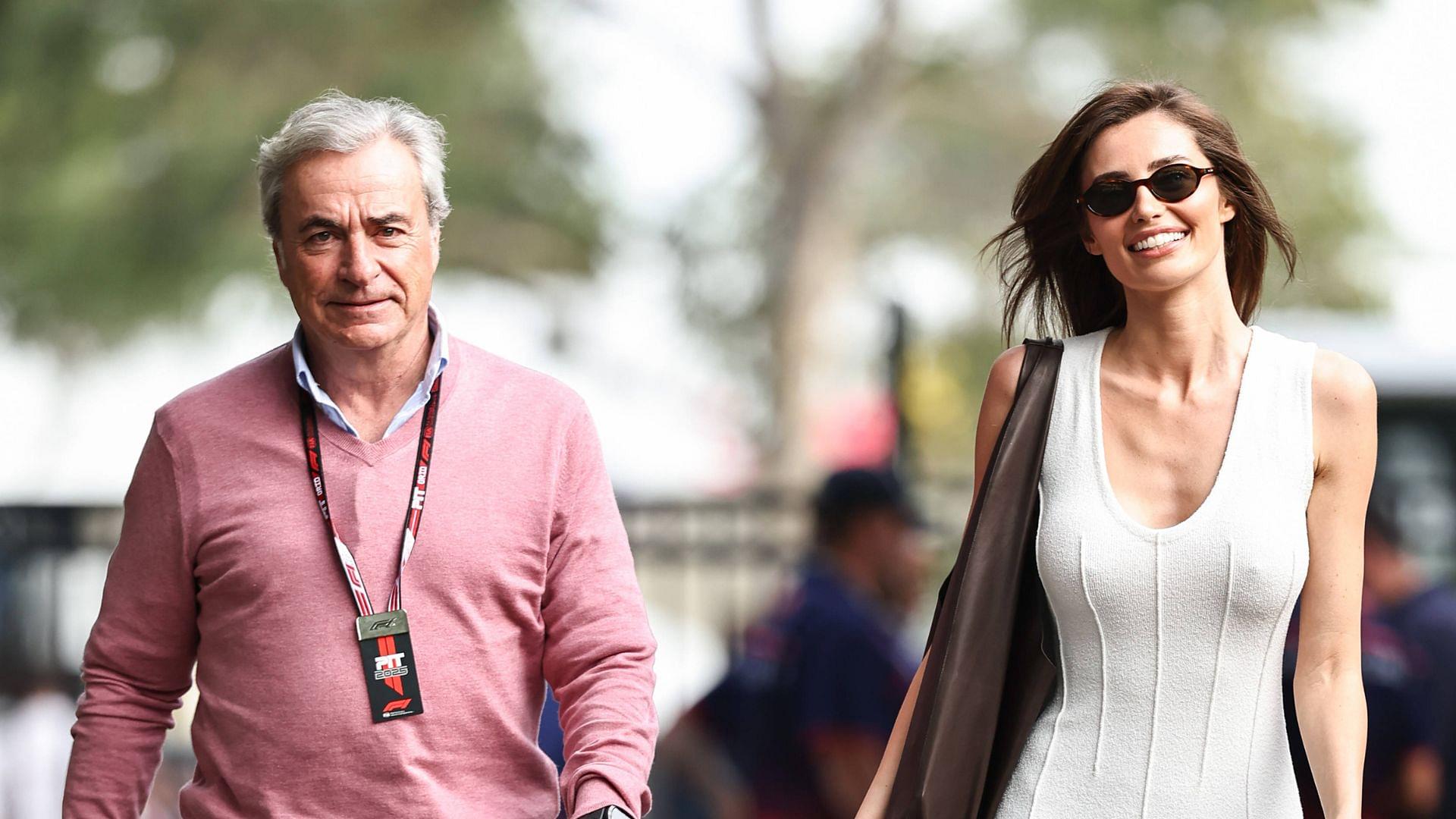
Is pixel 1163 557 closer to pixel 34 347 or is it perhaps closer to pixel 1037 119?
pixel 1037 119

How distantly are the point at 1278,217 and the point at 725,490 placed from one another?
661 centimetres

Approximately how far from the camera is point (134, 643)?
306 cm

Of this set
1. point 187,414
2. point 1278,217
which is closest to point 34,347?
point 187,414

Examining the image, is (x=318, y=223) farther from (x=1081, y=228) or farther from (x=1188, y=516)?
(x=1188, y=516)

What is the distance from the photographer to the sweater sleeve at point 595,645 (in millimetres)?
2953

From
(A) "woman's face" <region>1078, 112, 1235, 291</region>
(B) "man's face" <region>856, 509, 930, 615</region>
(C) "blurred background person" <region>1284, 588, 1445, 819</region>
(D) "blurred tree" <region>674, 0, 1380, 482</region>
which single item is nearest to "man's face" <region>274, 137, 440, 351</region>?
(A) "woman's face" <region>1078, 112, 1235, 291</region>

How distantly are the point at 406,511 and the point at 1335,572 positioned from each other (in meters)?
1.53

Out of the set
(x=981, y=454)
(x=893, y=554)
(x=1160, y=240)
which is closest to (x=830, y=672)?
(x=893, y=554)

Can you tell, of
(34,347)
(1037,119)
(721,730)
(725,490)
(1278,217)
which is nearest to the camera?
(1278,217)

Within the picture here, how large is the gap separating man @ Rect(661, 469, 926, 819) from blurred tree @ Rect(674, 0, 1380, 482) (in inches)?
181

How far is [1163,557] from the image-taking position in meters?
2.83

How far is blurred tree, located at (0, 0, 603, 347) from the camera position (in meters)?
10.5

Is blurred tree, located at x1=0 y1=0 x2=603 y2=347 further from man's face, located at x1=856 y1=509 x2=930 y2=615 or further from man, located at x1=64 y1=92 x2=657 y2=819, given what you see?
man, located at x1=64 y1=92 x2=657 y2=819

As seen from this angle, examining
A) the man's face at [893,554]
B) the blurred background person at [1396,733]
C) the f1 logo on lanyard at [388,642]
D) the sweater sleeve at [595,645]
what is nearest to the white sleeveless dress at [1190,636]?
the sweater sleeve at [595,645]
